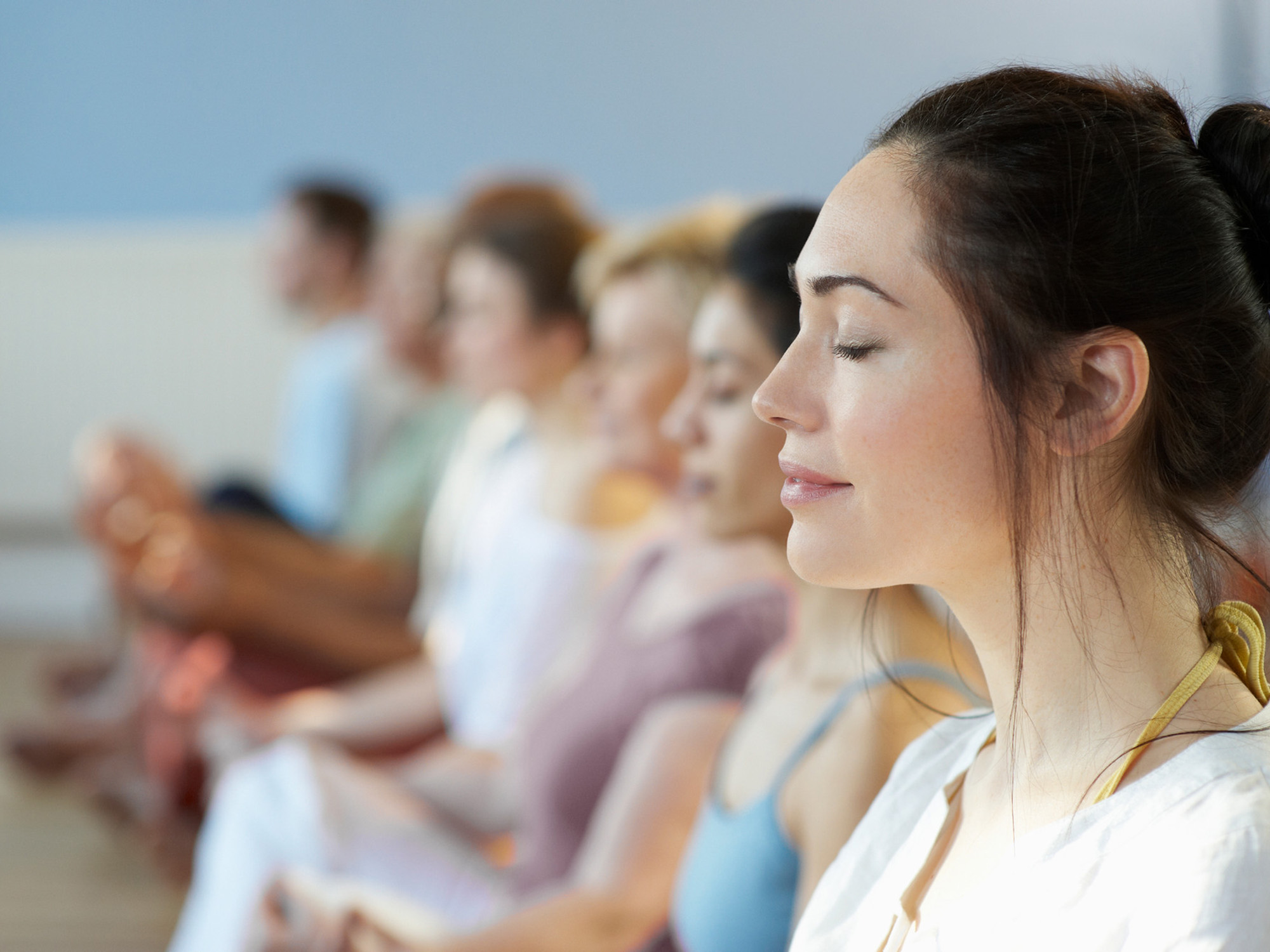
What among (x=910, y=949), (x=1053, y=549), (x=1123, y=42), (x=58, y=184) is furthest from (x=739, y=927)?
(x=58, y=184)

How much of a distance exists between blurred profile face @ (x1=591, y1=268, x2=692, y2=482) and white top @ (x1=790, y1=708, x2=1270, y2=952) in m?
0.90

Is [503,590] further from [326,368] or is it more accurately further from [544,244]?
[326,368]

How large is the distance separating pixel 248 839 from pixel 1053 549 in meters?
1.14

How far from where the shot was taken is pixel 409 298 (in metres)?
2.83

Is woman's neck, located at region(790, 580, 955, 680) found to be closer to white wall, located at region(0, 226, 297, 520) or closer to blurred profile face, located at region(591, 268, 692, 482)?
blurred profile face, located at region(591, 268, 692, 482)

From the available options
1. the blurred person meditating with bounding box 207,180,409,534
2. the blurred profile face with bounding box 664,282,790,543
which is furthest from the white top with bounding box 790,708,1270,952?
the blurred person meditating with bounding box 207,180,409,534

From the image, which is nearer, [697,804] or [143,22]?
[697,804]

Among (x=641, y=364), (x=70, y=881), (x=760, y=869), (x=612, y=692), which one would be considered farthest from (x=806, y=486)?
(x=70, y=881)

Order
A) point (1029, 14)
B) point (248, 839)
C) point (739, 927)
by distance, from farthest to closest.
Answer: point (248, 839) < point (1029, 14) < point (739, 927)

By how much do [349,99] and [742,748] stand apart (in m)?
3.61

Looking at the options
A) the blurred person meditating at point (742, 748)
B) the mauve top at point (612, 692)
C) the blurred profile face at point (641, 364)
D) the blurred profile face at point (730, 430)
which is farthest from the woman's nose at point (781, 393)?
the blurred profile face at point (641, 364)

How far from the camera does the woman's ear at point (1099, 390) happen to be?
573 millimetres

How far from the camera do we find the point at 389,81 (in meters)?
4.18

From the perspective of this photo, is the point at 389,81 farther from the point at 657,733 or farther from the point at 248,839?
the point at 657,733
